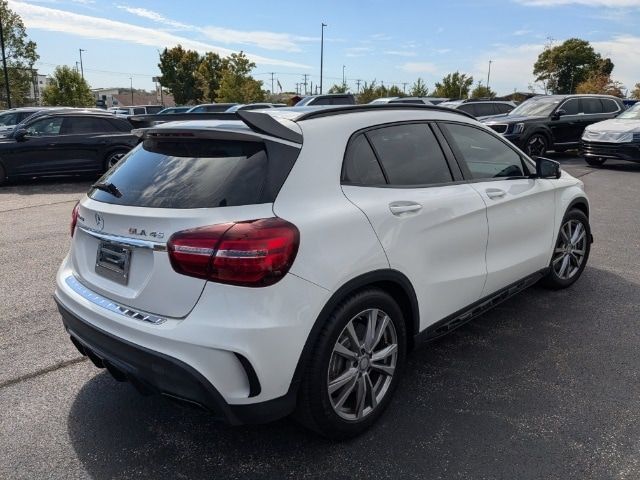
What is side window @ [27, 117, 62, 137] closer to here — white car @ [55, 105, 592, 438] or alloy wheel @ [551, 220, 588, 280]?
white car @ [55, 105, 592, 438]

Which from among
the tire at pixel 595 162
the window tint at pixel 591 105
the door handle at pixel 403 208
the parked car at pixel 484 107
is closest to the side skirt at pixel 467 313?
the door handle at pixel 403 208

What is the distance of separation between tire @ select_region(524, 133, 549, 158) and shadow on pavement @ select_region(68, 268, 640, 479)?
11331mm

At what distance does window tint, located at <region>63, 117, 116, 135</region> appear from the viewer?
477 inches

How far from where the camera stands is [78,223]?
296cm

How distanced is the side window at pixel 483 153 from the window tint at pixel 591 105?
1389cm

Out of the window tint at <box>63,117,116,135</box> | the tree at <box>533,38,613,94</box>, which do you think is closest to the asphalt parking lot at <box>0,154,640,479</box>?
the window tint at <box>63,117,116,135</box>

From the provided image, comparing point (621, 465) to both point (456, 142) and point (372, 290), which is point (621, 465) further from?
point (456, 142)

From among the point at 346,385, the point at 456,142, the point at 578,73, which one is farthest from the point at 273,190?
the point at 578,73

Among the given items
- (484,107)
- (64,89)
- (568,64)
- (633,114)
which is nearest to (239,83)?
(64,89)

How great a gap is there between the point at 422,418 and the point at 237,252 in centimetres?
149

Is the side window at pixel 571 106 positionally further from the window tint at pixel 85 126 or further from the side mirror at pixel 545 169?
the side mirror at pixel 545 169

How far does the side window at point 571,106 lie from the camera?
15469 millimetres

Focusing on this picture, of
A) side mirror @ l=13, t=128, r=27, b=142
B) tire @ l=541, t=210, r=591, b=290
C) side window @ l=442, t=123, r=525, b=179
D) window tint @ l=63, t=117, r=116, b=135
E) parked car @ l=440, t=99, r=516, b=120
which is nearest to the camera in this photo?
side window @ l=442, t=123, r=525, b=179

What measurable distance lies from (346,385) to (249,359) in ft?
2.21
